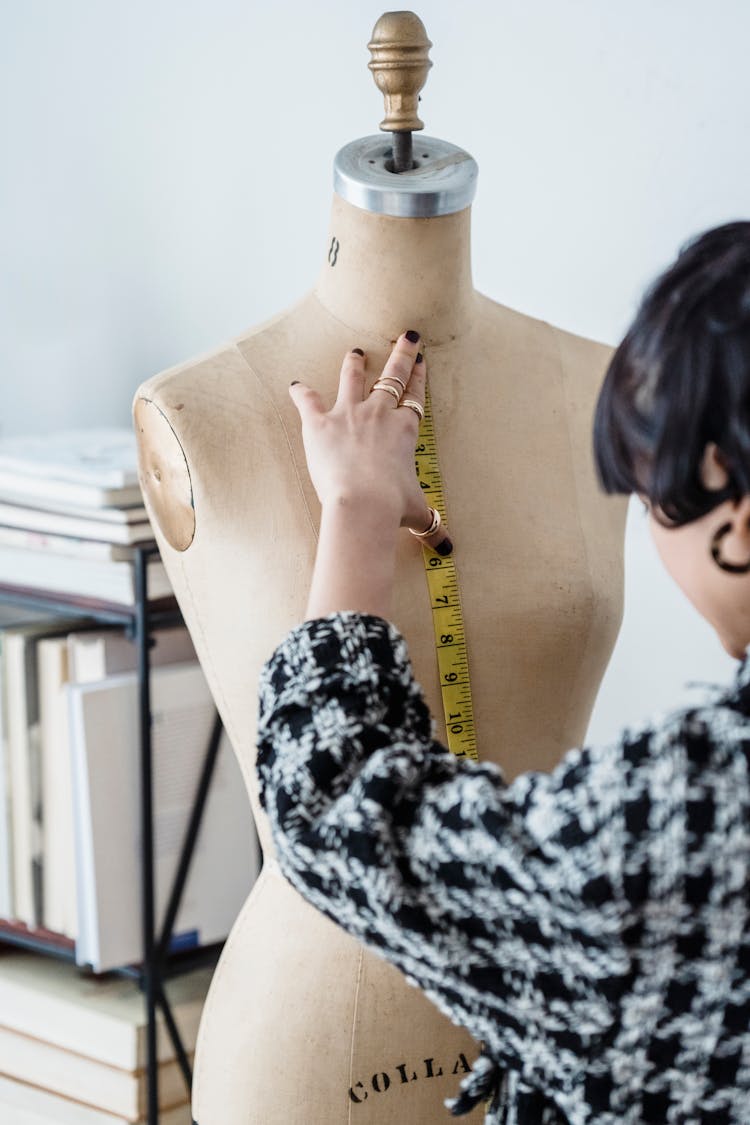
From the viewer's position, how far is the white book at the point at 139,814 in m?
1.87

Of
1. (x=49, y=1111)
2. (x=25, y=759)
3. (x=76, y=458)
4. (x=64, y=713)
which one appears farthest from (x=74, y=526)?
(x=49, y=1111)

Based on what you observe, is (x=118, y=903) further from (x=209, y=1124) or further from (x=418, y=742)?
(x=418, y=742)

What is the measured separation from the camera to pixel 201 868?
2.03 m

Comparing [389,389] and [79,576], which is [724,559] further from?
[79,576]

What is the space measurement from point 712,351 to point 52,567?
1325 mm

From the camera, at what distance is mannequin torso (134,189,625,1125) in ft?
3.72

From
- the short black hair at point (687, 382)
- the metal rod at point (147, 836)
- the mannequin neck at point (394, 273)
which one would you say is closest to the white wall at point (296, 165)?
the mannequin neck at point (394, 273)

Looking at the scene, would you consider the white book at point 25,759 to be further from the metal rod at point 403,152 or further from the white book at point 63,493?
the metal rod at point 403,152

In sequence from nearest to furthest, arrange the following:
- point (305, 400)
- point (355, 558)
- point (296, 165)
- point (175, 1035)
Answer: point (355, 558), point (305, 400), point (175, 1035), point (296, 165)

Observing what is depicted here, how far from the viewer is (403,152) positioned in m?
1.21

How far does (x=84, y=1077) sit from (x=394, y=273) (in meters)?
1.43

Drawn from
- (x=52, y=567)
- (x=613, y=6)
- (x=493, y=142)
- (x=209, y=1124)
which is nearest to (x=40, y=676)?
(x=52, y=567)

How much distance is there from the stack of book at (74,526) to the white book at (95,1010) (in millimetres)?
655

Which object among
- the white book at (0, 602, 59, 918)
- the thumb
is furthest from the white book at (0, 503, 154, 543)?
the thumb
